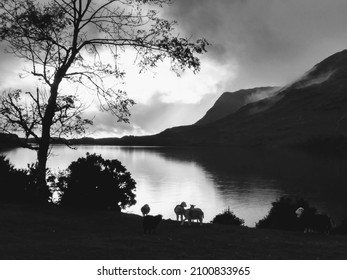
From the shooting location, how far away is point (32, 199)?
33625 millimetres

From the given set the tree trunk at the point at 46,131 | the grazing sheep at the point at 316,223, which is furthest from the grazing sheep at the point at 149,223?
the tree trunk at the point at 46,131

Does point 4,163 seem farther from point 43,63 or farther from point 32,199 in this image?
point 43,63

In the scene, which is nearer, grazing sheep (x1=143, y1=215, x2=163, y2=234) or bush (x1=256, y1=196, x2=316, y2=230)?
grazing sheep (x1=143, y1=215, x2=163, y2=234)

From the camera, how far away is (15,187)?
3512 centimetres

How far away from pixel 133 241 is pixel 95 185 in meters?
19.1

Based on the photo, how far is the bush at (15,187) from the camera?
113 feet

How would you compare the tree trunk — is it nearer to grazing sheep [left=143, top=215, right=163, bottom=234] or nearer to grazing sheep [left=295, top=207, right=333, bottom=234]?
grazing sheep [left=143, top=215, right=163, bottom=234]

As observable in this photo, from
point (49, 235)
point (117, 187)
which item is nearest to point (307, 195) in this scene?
point (117, 187)

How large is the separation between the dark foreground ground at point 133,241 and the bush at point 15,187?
6920 millimetres

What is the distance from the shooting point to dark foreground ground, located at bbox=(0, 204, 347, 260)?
15.7 m

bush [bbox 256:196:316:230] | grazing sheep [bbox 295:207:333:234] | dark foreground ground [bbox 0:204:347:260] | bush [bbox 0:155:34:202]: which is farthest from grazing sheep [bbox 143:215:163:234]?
bush [bbox 256:196:316:230]

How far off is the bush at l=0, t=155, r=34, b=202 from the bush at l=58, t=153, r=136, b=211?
9.39 feet

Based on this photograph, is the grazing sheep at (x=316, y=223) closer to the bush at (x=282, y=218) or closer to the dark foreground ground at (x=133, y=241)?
the dark foreground ground at (x=133, y=241)

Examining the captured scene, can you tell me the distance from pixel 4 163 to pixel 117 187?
12.0m
